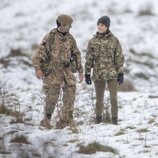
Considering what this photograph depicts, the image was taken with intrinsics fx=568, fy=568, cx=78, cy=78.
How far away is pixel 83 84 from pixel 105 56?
5347 mm

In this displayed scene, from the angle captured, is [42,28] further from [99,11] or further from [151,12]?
[151,12]

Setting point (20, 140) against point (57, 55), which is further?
point (57, 55)

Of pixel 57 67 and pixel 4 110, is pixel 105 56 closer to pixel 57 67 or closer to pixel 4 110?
pixel 57 67

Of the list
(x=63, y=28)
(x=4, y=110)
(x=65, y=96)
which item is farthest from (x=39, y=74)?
(x=4, y=110)

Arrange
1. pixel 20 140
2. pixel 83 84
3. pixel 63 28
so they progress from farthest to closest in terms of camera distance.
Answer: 1. pixel 83 84
2. pixel 63 28
3. pixel 20 140

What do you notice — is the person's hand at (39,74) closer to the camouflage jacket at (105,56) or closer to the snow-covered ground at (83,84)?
the snow-covered ground at (83,84)

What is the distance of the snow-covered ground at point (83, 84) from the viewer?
663 centimetres

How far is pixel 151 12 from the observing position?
2173cm

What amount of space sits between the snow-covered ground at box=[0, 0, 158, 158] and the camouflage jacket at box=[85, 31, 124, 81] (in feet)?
2.48

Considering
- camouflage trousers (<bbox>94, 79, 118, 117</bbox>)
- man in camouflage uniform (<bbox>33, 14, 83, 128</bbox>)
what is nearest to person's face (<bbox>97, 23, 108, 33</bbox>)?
man in camouflage uniform (<bbox>33, 14, 83, 128</bbox>)

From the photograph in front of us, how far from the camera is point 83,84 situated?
13602 millimetres

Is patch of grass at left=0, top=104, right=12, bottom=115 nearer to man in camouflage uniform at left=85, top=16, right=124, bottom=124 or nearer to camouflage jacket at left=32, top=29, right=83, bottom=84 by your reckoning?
camouflage jacket at left=32, top=29, right=83, bottom=84

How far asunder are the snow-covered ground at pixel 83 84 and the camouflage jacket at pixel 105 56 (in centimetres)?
76

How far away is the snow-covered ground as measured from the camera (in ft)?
21.8
